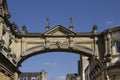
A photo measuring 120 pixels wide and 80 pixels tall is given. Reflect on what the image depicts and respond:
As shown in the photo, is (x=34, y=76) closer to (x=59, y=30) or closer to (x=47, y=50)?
(x=47, y=50)

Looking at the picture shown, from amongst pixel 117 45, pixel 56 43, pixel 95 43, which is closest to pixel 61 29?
pixel 56 43

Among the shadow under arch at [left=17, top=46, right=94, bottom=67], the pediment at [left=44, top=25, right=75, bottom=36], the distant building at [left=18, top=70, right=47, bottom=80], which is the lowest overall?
the distant building at [left=18, top=70, right=47, bottom=80]

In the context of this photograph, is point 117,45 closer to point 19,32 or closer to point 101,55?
point 101,55

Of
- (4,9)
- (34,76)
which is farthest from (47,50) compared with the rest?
(34,76)

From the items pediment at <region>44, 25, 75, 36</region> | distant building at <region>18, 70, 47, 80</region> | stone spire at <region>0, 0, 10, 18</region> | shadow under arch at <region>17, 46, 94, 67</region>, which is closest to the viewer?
stone spire at <region>0, 0, 10, 18</region>

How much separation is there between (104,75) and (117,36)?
12.6ft

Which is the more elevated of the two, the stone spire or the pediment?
the stone spire

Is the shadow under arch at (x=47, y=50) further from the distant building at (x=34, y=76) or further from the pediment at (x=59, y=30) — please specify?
the distant building at (x=34, y=76)

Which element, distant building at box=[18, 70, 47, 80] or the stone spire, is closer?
the stone spire

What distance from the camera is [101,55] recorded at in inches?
1293

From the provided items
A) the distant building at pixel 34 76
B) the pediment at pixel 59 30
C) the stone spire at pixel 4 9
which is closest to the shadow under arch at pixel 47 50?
the pediment at pixel 59 30

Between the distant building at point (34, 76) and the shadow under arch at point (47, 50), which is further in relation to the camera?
the distant building at point (34, 76)

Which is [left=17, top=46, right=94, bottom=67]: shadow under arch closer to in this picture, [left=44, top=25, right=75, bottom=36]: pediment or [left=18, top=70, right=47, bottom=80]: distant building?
[left=44, top=25, right=75, bottom=36]: pediment

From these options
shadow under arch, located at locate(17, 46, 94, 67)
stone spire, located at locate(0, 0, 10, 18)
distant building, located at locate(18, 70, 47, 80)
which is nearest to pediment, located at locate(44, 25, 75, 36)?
shadow under arch, located at locate(17, 46, 94, 67)
